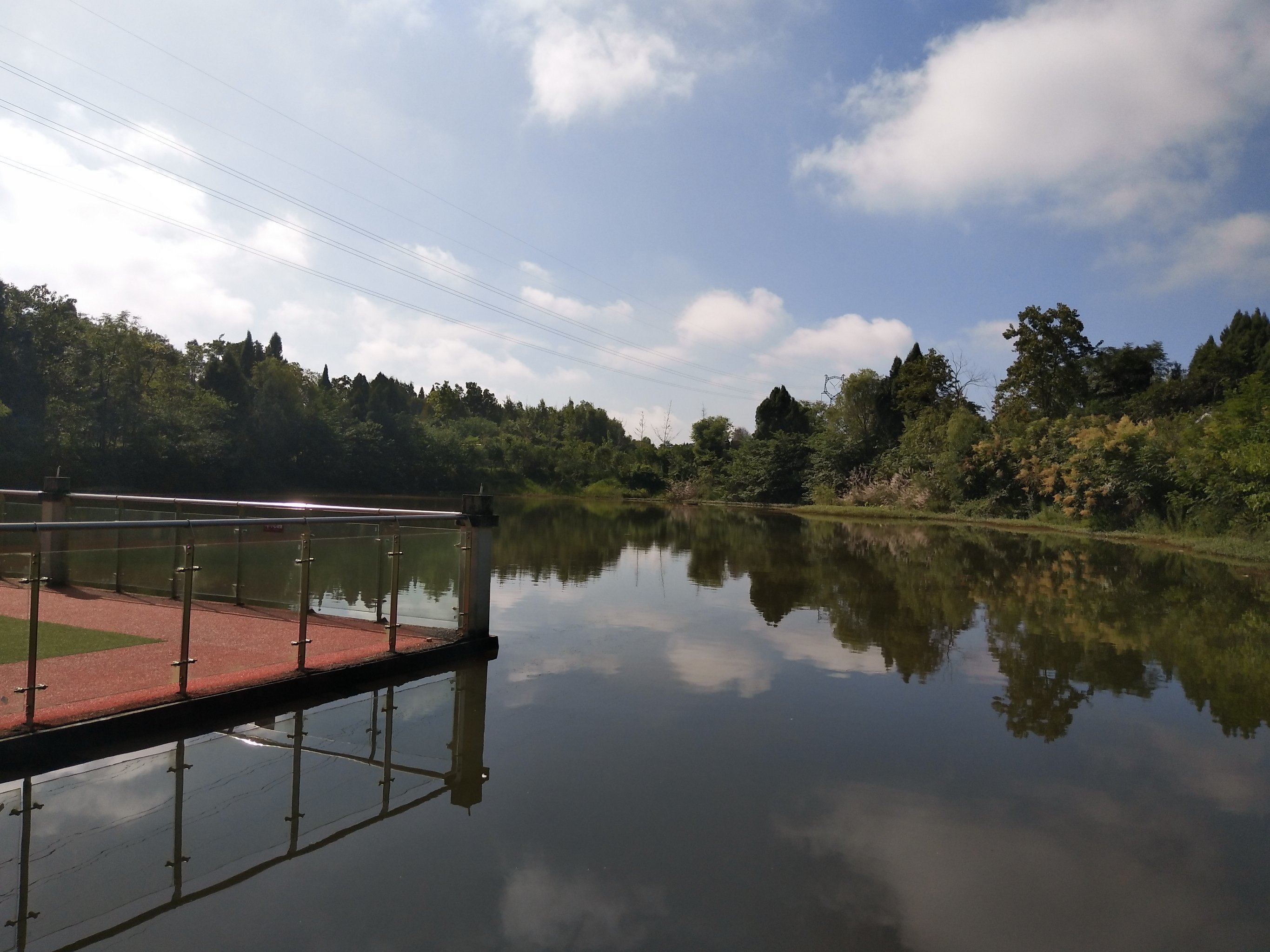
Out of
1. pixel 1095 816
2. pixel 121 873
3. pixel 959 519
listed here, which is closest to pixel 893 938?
pixel 1095 816

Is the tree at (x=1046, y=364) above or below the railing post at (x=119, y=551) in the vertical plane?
above

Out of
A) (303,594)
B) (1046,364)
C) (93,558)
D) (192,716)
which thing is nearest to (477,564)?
(303,594)

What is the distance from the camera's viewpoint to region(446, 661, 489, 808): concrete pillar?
439 centimetres

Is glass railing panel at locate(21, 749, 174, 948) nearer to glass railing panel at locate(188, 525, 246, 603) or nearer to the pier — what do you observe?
the pier

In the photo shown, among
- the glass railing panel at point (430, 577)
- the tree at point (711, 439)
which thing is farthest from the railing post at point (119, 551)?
the tree at point (711, 439)

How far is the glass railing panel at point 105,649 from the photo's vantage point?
4664 millimetres

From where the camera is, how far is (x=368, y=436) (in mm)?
41094

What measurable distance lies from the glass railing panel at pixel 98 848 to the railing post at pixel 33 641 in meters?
0.47

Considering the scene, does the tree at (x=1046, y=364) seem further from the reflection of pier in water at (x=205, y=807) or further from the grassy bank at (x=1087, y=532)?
the reflection of pier in water at (x=205, y=807)

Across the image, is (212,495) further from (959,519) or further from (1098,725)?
(1098,725)

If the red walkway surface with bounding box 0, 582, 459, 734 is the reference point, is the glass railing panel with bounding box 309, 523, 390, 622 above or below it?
above

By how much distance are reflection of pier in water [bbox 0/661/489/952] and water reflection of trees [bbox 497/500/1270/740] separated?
4279mm

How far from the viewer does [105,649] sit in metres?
5.72

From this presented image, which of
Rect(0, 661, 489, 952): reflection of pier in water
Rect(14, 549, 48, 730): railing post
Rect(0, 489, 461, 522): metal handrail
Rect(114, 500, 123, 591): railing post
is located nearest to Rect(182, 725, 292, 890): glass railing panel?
Rect(0, 661, 489, 952): reflection of pier in water
